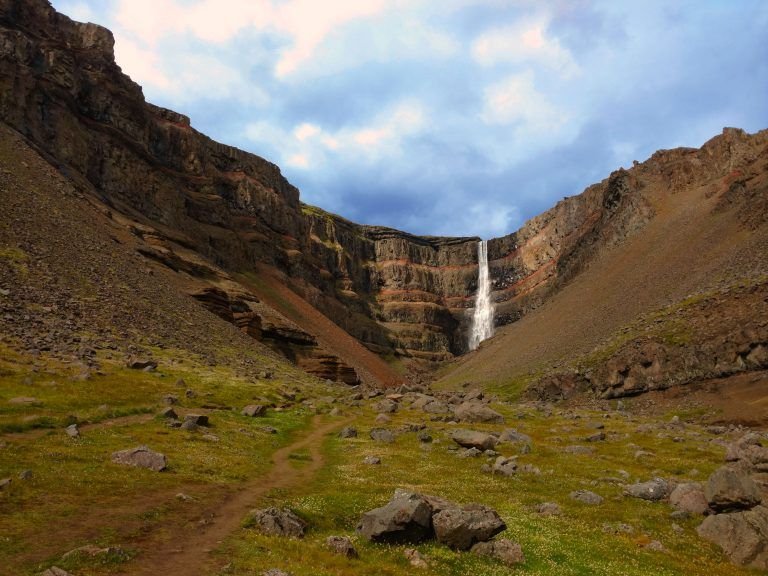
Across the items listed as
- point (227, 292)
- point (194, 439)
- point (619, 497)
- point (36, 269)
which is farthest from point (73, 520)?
point (227, 292)

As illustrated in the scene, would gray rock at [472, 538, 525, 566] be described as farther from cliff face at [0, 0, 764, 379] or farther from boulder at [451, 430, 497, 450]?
cliff face at [0, 0, 764, 379]

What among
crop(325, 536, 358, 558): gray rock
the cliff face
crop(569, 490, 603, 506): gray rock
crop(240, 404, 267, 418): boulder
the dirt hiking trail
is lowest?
crop(569, 490, 603, 506): gray rock

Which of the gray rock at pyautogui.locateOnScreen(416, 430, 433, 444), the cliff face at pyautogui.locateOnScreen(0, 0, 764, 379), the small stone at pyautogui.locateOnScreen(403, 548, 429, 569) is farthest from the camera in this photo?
the cliff face at pyautogui.locateOnScreen(0, 0, 764, 379)

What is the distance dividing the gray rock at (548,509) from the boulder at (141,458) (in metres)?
18.2

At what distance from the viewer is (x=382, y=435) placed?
43594 mm

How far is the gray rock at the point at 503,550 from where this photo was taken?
16875mm

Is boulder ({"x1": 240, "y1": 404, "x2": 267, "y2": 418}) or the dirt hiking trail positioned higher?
boulder ({"x1": 240, "y1": 404, "x2": 267, "y2": 418})

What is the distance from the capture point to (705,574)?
1680cm

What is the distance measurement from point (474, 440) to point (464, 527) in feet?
70.0

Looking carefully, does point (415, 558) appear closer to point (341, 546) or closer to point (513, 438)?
point (341, 546)

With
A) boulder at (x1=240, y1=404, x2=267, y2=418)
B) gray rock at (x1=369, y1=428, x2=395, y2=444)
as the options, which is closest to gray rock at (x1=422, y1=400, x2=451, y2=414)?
gray rock at (x1=369, y1=428, x2=395, y2=444)

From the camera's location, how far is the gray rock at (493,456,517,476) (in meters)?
30.9

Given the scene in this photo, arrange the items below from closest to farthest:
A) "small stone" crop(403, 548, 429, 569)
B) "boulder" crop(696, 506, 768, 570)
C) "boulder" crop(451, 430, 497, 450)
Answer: "small stone" crop(403, 548, 429, 569), "boulder" crop(696, 506, 768, 570), "boulder" crop(451, 430, 497, 450)

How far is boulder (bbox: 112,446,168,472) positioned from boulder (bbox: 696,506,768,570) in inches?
967
